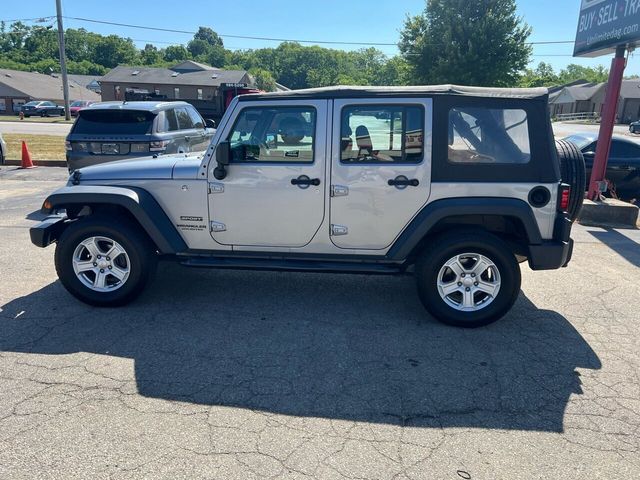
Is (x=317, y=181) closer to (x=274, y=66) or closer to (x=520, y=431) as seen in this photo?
(x=520, y=431)

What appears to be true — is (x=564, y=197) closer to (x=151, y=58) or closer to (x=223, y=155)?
(x=223, y=155)

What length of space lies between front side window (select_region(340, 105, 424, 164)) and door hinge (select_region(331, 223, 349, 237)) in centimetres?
57

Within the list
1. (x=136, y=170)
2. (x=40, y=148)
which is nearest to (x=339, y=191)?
(x=136, y=170)

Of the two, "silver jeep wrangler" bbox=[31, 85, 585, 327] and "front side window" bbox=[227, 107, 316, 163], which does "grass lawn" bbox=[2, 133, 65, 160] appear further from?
"front side window" bbox=[227, 107, 316, 163]

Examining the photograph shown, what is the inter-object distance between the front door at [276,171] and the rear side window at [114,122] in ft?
14.4

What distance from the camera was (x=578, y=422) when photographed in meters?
2.90

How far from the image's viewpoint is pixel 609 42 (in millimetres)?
8523

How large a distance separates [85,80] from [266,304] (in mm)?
102684

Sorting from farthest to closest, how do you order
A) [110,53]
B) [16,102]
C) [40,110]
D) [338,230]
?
[110,53] → [16,102] → [40,110] → [338,230]

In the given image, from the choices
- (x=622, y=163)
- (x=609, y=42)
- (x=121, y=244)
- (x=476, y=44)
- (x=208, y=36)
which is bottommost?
(x=121, y=244)

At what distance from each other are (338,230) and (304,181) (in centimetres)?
52

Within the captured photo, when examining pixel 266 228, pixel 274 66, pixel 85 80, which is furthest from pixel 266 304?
pixel 274 66

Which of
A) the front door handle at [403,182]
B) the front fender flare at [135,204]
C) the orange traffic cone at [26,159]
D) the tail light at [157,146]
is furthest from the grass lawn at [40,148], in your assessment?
the front door handle at [403,182]

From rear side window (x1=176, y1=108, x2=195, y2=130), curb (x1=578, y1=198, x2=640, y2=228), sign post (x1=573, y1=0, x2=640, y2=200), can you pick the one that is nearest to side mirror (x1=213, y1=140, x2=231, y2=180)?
rear side window (x1=176, y1=108, x2=195, y2=130)
